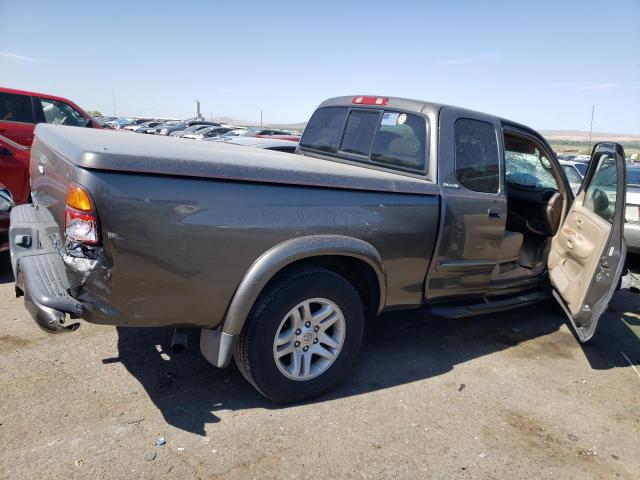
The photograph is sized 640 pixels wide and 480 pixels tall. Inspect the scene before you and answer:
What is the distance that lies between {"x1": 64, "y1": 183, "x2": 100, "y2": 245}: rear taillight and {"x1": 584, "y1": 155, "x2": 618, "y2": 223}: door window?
148 inches

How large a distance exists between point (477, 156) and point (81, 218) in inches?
114

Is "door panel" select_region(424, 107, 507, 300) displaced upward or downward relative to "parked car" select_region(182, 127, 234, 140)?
upward

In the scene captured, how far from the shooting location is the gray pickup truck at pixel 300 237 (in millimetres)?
2475

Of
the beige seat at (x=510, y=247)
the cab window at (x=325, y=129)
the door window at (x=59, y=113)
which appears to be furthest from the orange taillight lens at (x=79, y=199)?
the door window at (x=59, y=113)

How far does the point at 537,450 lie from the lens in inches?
114

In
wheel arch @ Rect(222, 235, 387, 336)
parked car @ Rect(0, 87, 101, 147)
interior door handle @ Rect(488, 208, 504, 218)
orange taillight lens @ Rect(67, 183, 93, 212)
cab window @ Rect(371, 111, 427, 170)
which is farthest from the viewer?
parked car @ Rect(0, 87, 101, 147)

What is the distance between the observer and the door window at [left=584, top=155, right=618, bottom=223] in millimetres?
4176

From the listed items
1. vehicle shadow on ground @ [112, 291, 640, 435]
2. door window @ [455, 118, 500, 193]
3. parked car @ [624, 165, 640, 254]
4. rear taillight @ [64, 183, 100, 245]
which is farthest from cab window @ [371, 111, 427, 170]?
parked car @ [624, 165, 640, 254]

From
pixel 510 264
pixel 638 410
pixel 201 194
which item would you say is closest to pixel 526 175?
pixel 510 264

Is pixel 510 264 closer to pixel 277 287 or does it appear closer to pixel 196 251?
pixel 277 287

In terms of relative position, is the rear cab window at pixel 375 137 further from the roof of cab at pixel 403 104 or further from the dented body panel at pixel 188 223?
the dented body panel at pixel 188 223

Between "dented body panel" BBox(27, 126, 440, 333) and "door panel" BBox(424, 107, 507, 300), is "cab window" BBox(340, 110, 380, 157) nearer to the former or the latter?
"door panel" BBox(424, 107, 507, 300)

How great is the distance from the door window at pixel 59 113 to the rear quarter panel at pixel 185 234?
8448 millimetres

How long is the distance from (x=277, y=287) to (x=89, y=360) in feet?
5.18
